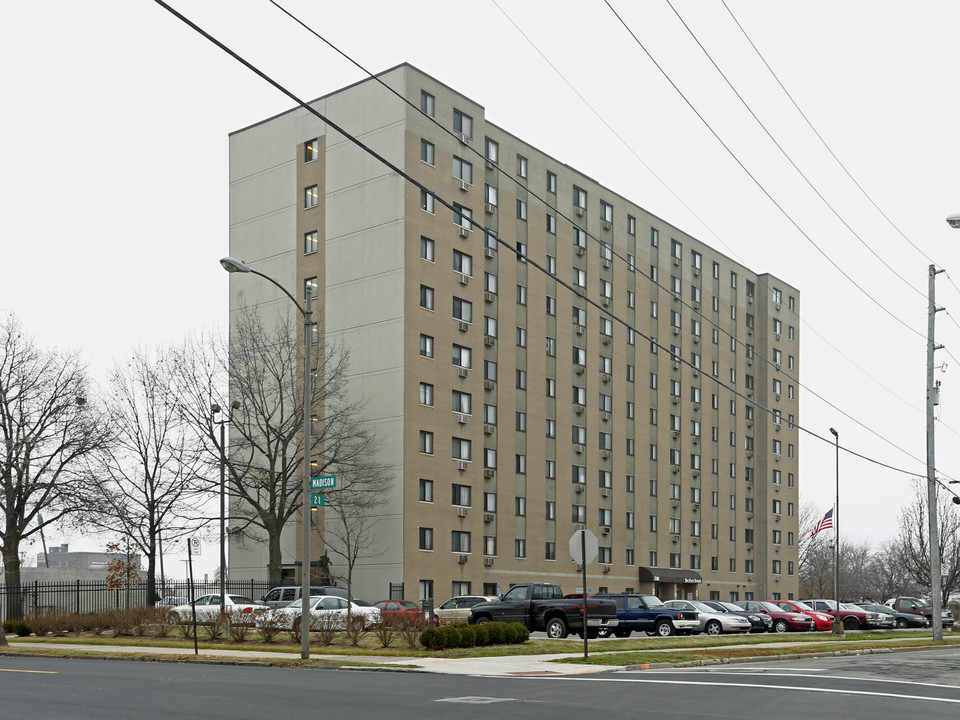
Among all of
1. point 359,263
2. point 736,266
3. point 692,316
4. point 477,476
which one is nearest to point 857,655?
point 477,476

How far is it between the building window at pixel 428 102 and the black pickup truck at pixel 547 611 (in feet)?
104

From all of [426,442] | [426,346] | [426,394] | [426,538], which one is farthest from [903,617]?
[426,346]

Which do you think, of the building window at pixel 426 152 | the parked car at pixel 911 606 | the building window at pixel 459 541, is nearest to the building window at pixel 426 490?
the building window at pixel 459 541

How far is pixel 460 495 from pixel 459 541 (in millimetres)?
2487

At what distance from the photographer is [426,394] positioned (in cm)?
5841

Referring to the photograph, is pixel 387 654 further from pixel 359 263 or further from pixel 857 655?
pixel 359 263

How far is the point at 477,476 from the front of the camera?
6072 cm

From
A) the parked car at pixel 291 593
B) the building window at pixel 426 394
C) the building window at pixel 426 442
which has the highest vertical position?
the building window at pixel 426 394

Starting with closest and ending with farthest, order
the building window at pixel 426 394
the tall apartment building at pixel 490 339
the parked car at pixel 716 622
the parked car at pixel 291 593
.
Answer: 1. the parked car at pixel 291 593
2. the parked car at pixel 716 622
3. the tall apartment building at pixel 490 339
4. the building window at pixel 426 394

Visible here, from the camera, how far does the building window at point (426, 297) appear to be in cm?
5838

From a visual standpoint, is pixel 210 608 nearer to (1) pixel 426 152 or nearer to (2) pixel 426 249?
(2) pixel 426 249

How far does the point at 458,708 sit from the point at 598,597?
20.4 m

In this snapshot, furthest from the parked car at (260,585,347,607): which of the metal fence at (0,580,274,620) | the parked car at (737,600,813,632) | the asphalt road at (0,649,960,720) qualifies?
the parked car at (737,600,813,632)

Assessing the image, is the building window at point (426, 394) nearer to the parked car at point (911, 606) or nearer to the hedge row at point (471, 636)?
the parked car at point (911, 606)
